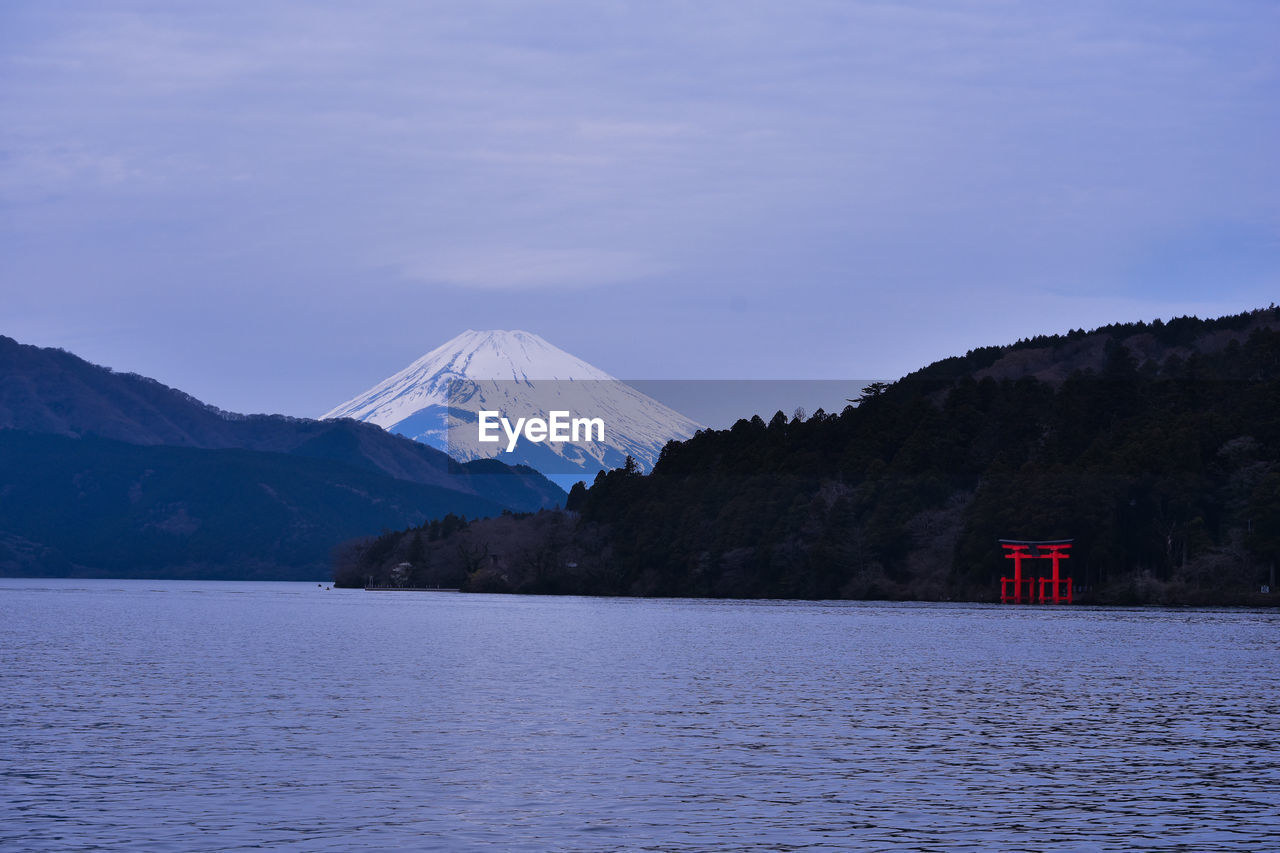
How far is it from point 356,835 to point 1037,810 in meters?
12.0

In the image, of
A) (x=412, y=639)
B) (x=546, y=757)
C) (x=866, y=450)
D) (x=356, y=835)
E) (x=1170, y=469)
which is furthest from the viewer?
(x=866, y=450)

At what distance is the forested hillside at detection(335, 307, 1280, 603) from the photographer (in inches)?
5541

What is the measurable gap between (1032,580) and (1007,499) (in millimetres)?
8593

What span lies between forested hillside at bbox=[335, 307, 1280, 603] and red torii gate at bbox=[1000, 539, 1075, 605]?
1633 mm

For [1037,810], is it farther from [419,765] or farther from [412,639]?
[412,639]

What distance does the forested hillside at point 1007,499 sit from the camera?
5541 inches

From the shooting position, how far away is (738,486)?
189 meters

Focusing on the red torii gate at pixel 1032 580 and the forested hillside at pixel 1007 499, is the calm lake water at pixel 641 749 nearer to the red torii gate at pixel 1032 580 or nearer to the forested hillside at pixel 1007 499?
the forested hillside at pixel 1007 499

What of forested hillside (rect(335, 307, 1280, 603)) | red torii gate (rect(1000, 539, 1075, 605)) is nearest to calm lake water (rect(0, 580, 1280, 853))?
forested hillside (rect(335, 307, 1280, 603))

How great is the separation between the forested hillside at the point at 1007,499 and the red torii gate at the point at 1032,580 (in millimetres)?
1633

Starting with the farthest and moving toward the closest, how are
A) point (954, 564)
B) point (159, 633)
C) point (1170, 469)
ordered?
point (954, 564)
point (1170, 469)
point (159, 633)

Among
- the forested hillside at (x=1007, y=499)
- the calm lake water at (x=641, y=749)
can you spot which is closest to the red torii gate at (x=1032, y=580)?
the forested hillside at (x=1007, y=499)

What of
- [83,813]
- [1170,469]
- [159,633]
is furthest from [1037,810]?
[1170,469]

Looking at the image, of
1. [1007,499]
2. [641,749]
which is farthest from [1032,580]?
[641,749]
